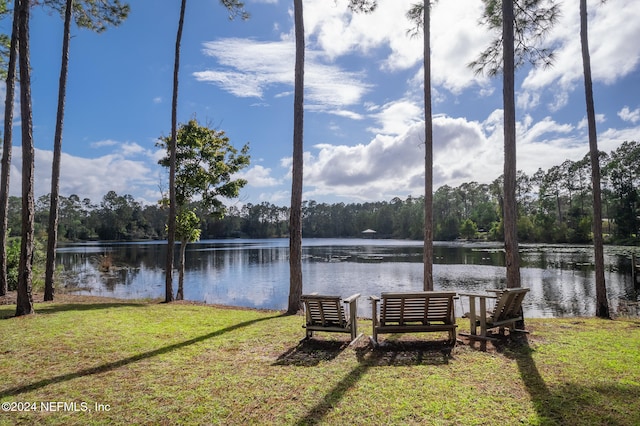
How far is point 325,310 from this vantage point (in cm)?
617

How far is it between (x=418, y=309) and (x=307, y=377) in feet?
7.28

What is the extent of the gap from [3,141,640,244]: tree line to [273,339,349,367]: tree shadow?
37.2ft

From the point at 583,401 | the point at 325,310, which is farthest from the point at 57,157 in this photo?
the point at 583,401

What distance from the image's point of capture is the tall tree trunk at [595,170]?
9.78 metres

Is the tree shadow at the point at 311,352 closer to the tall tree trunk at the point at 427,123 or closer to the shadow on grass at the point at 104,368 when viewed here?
the shadow on grass at the point at 104,368

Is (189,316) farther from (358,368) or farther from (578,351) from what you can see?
(578,351)

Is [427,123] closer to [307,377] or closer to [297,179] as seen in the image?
[297,179]

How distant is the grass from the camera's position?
11.3 feet

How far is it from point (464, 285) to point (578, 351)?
1418 cm

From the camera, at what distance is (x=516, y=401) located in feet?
12.1

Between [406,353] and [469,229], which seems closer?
[406,353]

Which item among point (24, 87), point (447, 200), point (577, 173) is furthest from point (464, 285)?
point (447, 200)

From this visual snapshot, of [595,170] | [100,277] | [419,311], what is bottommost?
[100,277]

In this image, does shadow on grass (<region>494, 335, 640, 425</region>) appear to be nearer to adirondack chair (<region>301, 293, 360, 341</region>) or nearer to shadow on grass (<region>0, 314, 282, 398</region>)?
adirondack chair (<region>301, 293, 360, 341</region>)
